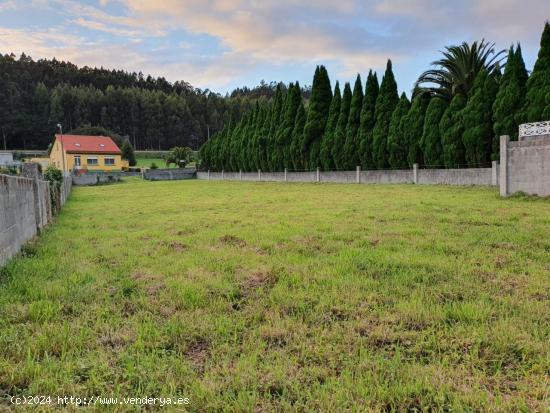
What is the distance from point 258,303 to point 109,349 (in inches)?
50.3

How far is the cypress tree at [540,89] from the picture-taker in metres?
15.8

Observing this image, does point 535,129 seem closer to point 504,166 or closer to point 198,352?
point 504,166

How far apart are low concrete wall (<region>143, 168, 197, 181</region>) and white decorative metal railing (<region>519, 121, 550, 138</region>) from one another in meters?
37.4

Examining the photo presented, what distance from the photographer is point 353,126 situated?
26172 mm

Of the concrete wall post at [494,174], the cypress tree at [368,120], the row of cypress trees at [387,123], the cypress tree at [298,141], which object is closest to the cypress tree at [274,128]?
the row of cypress trees at [387,123]

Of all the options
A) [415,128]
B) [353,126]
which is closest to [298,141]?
[353,126]

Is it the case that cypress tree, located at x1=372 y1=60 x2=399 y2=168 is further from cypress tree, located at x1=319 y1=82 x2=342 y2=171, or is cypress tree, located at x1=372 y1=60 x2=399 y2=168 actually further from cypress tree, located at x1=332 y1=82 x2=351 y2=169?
cypress tree, located at x1=319 y1=82 x2=342 y2=171

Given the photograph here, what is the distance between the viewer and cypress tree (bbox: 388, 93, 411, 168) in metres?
22.5

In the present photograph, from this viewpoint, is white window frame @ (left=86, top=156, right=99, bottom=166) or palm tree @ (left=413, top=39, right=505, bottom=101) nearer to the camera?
palm tree @ (left=413, top=39, right=505, bottom=101)

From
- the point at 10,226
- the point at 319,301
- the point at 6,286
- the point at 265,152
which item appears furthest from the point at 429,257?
the point at 265,152

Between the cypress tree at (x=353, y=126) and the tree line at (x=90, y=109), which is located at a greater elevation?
the tree line at (x=90, y=109)

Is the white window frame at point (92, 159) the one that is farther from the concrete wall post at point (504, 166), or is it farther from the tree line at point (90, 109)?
the concrete wall post at point (504, 166)

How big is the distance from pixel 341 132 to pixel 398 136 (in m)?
5.02

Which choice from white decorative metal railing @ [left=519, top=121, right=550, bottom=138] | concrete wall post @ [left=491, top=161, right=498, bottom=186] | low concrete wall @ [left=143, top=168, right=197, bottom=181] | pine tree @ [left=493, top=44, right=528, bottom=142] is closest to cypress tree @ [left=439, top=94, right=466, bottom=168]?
pine tree @ [left=493, top=44, right=528, bottom=142]
